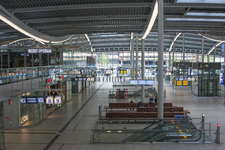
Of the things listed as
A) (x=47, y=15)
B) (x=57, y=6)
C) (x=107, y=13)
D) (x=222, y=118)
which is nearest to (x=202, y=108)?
(x=222, y=118)

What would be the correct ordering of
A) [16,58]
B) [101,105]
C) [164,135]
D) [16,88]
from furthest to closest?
[16,58] → [101,105] → [16,88] → [164,135]

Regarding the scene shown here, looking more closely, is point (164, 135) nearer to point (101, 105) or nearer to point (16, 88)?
point (101, 105)

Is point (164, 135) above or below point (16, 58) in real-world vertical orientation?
below

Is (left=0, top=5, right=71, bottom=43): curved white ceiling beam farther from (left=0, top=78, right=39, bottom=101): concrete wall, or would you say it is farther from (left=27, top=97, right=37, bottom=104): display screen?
(left=27, top=97, right=37, bottom=104): display screen

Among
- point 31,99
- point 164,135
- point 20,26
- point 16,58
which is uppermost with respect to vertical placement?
point 20,26

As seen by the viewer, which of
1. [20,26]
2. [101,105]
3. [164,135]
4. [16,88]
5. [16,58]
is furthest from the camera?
[16,58]

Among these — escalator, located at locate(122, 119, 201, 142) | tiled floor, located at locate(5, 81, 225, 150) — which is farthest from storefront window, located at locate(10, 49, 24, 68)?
escalator, located at locate(122, 119, 201, 142)

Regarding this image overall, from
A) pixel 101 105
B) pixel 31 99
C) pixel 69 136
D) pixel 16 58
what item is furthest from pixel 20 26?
pixel 16 58

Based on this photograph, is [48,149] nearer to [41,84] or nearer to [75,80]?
[41,84]

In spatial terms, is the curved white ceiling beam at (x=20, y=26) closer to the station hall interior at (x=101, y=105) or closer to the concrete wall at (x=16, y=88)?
the station hall interior at (x=101, y=105)

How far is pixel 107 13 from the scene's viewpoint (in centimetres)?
1897

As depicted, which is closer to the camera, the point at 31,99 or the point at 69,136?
the point at 69,136

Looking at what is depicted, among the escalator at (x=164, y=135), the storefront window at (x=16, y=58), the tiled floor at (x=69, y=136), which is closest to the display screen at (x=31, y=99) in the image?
the tiled floor at (x=69, y=136)

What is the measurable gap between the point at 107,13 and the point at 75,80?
471 inches
